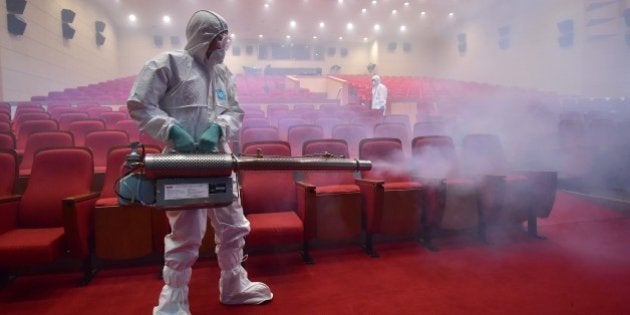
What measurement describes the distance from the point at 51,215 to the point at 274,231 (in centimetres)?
167

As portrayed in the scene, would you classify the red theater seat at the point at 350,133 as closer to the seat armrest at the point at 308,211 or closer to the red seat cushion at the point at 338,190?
the red seat cushion at the point at 338,190

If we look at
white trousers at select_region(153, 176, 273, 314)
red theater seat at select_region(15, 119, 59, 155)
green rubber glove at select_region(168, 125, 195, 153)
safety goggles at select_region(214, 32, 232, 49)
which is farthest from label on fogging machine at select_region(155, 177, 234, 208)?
red theater seat at select_region(15, 119, 59, 155)

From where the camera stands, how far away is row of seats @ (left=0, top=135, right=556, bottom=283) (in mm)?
2359

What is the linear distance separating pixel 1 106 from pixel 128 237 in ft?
19.0

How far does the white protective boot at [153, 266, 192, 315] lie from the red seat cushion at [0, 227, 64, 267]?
98cm

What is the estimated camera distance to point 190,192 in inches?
49.2

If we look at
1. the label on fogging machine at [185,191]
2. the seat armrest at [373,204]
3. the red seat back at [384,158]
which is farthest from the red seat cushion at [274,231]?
the label on fogging machine at [185,191]

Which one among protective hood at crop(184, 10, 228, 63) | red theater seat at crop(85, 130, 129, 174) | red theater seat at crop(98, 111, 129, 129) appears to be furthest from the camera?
red theater seat at crop(98, 111, 129, 129)

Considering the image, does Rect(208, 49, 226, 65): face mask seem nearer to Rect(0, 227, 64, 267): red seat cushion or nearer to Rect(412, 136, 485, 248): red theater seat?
Rect(0, 227, 64, 267): red seat cushion

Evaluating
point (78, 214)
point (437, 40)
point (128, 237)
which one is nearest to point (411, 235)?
point (128, 237)

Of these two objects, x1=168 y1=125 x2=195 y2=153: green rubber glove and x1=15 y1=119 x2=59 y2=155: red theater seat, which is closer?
x1=168 y1=125 x2=195 y2=153: green rubber glove

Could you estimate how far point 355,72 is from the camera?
2020cm

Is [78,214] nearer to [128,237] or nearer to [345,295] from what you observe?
[128,237]

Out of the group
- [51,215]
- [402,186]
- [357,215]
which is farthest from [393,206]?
[51,215]
